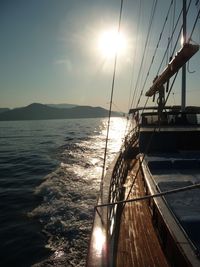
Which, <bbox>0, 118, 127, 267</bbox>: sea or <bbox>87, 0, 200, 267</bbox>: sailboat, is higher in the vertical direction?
<bbox>87, 0, 200, 267</bbox>: sailboat

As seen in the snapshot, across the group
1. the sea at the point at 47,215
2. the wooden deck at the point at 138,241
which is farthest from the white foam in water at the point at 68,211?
the wooden deck at the point at 138,241

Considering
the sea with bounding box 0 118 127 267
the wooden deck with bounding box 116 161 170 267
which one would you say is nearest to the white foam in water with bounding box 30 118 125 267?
the sea with bounding box 0 118 127 267

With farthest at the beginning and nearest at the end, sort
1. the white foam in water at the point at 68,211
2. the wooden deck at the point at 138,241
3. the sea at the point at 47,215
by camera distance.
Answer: the sea at the point at 47,215 < the white foam in water at the point at 68,211 < the wooden deck at the point at 138,241

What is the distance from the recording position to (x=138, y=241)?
21.1ft

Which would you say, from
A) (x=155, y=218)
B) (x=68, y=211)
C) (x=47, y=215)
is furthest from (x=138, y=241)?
(x=47, y=215)

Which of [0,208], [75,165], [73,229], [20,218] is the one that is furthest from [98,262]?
[75,165]

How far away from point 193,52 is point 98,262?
4.49 m

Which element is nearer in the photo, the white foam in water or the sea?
the white foam in water

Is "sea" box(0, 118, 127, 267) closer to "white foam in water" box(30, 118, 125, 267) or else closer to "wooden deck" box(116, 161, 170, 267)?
"white foam in water" box(30, 118, 125, 267)

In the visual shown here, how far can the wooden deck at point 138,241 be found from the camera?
5578 millimetres

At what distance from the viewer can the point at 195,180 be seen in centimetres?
845

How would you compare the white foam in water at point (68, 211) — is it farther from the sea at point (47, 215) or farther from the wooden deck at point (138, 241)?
the wooden deck at point (138, 241)

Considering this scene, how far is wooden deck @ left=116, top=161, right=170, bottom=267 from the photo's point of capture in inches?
220

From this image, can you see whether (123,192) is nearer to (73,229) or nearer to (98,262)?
(73,229)
